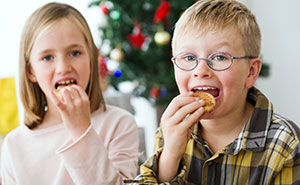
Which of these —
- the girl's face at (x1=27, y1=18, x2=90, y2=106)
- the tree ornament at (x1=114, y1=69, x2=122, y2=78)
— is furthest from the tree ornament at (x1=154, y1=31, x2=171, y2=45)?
the girl's face at (x1=27, y1=18, x2=90, y2=106)

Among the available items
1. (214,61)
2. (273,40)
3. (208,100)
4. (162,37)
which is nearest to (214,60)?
(214,61)

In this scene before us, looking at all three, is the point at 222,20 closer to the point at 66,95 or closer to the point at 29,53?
the point at 66,95

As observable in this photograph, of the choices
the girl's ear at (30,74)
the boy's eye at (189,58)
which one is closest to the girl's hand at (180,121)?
the boy's eye at (189,58)

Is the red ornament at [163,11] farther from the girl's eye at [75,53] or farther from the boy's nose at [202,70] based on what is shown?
the boy's nose at [202,70]

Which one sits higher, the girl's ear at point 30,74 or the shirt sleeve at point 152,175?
the girl's ear at point 30,74

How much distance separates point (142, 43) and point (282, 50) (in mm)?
1384

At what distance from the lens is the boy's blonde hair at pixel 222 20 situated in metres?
1.15

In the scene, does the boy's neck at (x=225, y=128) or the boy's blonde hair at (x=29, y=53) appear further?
the boy's blonde hair at (x=29, y=53)

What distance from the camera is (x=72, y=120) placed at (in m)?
1.35

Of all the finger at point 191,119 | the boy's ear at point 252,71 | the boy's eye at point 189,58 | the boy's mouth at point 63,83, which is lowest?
the finger at point 191,119

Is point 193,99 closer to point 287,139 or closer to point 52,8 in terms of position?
point 287,139

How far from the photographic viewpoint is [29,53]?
1.55m

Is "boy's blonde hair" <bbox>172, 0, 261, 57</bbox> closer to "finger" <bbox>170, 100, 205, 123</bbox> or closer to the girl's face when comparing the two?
"finger" <bbox>170, 100, 205, 123</bbox>

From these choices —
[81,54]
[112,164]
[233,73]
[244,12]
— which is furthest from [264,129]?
[81,54]
